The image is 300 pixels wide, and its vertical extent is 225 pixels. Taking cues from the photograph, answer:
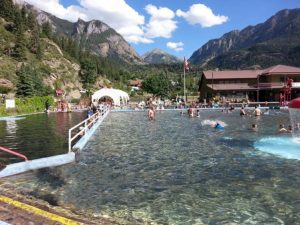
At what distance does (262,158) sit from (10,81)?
253 ft

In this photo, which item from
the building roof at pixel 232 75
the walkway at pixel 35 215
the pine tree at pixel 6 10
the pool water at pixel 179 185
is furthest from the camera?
the pine tree at pixel 6 10

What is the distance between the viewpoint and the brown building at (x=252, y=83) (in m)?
73.8

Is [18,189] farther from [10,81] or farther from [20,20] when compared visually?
[20,20]

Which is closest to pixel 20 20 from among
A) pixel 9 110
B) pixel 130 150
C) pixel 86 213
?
pixel 9 110

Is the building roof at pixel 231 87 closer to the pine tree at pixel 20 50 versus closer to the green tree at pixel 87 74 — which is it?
the pine tree at pixel 20 50

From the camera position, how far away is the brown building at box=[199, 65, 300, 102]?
73.8m

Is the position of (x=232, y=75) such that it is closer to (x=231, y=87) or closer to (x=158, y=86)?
(x=231, y=87)

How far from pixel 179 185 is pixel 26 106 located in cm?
4630

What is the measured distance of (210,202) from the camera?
375 inches

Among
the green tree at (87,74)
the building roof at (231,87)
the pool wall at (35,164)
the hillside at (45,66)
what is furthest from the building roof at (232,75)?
the pool wall at (35,164)

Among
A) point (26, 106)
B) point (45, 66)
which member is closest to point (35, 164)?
point (26, 106)

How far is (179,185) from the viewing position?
1122cm

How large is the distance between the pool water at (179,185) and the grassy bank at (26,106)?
32.8 m

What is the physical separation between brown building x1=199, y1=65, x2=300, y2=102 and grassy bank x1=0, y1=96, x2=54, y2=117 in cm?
3427
